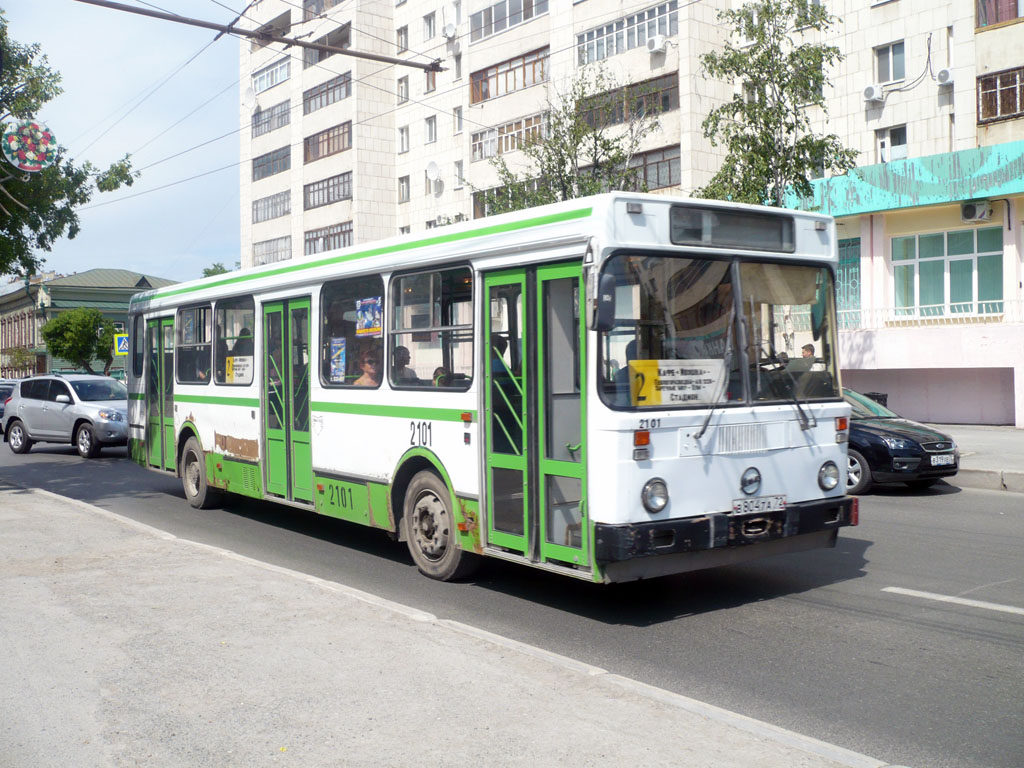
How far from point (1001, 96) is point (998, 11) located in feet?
7.73

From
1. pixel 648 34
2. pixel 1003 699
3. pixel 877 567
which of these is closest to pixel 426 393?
pixel 877 567

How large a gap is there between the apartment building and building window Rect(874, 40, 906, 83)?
43mm

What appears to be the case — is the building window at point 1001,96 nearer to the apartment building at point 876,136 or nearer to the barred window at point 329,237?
the apartment building at point 876,136

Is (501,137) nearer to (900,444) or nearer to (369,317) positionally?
(900,444)

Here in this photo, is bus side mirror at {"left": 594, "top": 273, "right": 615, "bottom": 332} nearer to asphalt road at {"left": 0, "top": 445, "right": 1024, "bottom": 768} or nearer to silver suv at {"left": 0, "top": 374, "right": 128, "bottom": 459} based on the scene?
asphalt road at {"left": 0, "top": 445, "right": 1024, "bottom": 768}

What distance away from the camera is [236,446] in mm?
11695

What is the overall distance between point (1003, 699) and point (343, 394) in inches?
239

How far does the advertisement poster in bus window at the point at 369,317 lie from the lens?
29.7ft

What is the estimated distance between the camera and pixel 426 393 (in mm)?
8422

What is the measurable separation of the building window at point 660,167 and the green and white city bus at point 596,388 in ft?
80.6

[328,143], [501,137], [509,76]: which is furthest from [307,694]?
[328,143]

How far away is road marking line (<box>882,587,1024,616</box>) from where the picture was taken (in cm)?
723

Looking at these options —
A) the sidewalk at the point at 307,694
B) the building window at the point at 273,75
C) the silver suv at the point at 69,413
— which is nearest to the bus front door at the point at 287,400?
the sidewalk at the point at 307,694

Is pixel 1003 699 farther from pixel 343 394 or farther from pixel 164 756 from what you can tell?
pixel 343 394
